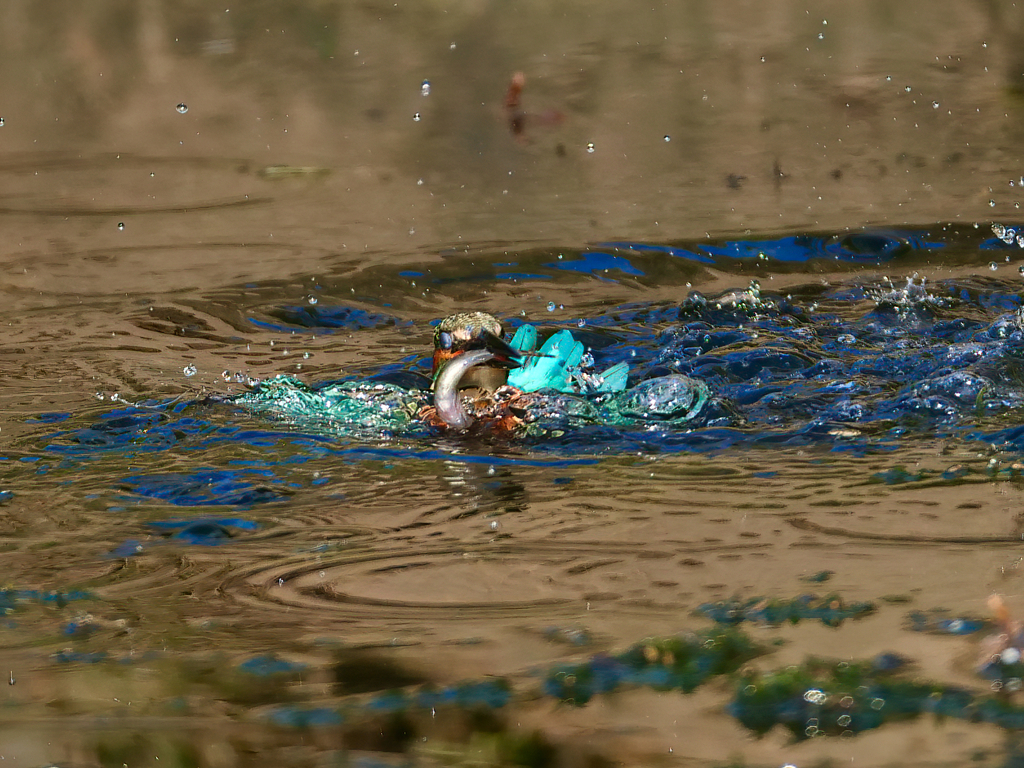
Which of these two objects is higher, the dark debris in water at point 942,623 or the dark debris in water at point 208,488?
the dark debris in water at point 208,488

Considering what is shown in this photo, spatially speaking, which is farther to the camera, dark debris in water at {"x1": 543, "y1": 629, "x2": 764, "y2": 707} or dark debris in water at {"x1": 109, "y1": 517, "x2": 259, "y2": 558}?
dark debris in water at {"x1": 109, "y1": 517, "x2": 259, "y2": 558}

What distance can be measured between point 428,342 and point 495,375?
137cm

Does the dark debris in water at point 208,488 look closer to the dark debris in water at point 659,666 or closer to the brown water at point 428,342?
the brown water at point 428,342

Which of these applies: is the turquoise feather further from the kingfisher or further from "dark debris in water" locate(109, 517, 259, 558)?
"dark debris in water" locate(109, 517, 259, 558)

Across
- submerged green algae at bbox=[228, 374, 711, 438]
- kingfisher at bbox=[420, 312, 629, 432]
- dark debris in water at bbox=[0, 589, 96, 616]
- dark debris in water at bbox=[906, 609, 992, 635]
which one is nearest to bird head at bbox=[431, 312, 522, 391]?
kingfisher at bbox=[420, 312, 629, 432]

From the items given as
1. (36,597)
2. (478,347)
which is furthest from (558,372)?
(36,597)

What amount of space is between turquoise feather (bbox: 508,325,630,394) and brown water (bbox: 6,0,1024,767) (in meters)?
0.32

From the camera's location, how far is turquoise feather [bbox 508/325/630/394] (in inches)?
154

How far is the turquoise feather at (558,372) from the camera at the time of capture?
3.92m

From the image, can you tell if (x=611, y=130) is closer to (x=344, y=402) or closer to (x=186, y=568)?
(x=344, y=402)

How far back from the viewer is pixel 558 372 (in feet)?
13.0

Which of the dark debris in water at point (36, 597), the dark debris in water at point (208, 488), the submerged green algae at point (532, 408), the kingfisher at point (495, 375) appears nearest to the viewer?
the dark debris in water at point (36, 597)

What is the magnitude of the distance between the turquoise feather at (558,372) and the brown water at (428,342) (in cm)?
32

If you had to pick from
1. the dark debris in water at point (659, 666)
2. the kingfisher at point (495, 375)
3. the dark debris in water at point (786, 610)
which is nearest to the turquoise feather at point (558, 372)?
the kingfisher at point (495, 375)
